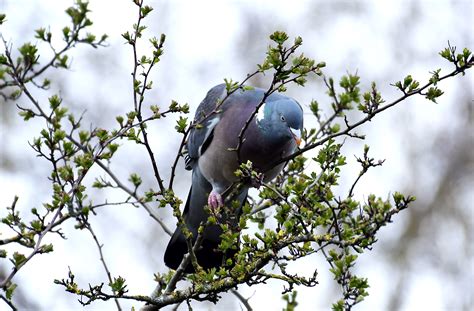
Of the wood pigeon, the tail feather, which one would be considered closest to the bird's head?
the wood pigeon

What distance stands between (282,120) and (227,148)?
1.44ft

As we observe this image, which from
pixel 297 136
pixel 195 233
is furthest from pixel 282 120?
pixel 195 233

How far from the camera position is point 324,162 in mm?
3580

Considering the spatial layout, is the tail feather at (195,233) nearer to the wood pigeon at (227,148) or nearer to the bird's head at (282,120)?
the wood pigeon at (227,148)

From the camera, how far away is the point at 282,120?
4.43 metres

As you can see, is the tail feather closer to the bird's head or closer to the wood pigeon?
the wood pigeon

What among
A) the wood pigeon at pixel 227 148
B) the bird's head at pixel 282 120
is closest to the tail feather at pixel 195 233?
the wood pigeon at pixel 227 148

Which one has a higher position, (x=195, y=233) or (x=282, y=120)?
(x=282, y=120)

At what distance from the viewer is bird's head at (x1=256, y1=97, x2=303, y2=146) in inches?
173

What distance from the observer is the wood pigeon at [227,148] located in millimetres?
4426

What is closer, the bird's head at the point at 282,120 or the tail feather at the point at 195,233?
the bird's head at the point at 282,120

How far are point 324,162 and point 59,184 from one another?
1212 mm

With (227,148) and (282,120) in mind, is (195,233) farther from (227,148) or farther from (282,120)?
(282,120)

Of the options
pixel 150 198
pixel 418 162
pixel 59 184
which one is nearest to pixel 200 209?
pixel 150 198
